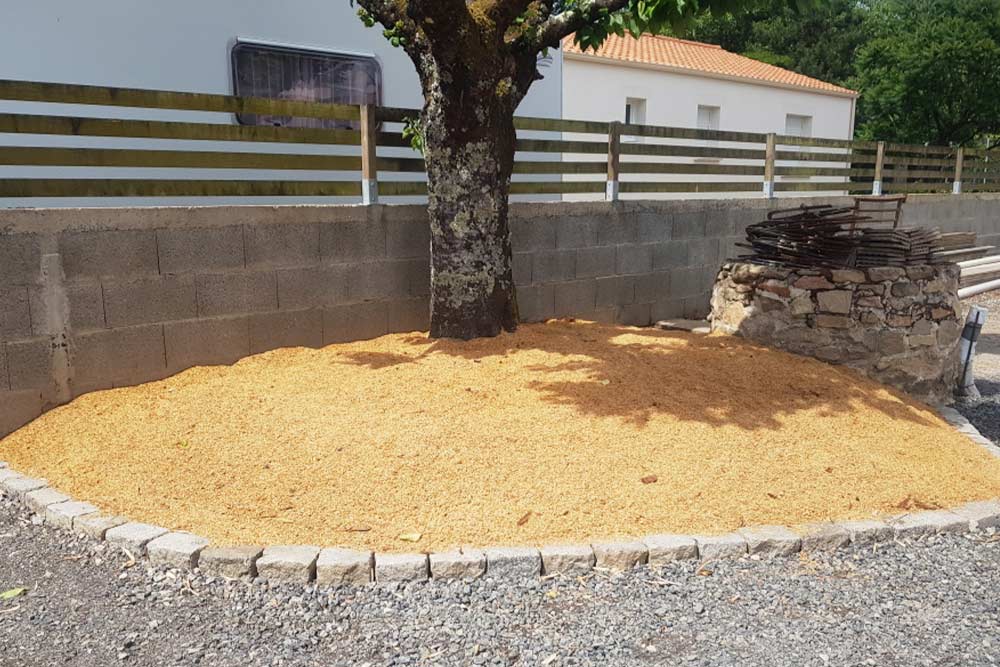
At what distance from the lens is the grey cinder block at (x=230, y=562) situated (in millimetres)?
3348

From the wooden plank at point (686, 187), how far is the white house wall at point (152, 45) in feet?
8.99

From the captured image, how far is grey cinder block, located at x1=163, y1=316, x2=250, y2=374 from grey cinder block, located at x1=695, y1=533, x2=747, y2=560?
3.47 metres

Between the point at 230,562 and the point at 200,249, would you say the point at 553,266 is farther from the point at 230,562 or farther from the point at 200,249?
the point at 230,562

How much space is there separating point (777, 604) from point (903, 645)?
47cm

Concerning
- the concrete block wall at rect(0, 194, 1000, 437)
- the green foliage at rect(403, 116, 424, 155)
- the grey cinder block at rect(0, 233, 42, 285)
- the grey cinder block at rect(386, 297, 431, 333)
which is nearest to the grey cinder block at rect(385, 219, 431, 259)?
the concrete block wall at rect(0, 194, 1000, 437)

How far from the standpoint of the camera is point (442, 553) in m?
3.44

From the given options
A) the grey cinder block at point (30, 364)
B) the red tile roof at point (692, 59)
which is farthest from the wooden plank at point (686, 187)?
the red tile roof at point (692, 59)

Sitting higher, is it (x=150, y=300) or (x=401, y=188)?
(x=401, y=188)

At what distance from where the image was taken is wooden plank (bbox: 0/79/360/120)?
4746 mm

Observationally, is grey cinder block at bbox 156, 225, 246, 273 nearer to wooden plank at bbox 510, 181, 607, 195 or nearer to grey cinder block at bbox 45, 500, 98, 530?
grey cinder block at bbox 45, 500, 98, 530

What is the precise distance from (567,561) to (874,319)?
3.88 metres

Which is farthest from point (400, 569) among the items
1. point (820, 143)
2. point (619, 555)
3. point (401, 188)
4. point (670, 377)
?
point (820, 143)

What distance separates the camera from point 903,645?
297 centimetres

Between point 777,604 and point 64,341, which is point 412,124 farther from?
point 777,604
